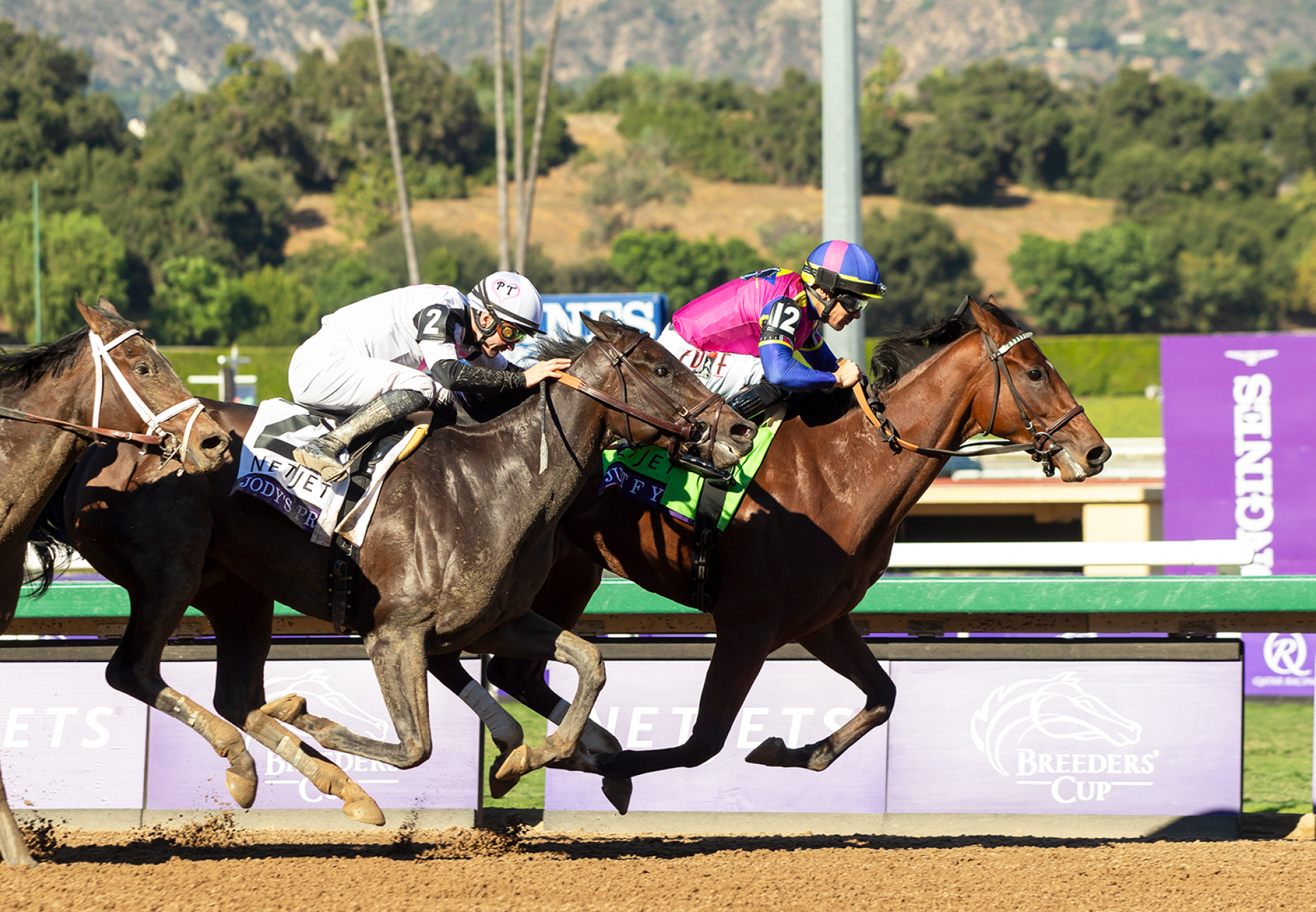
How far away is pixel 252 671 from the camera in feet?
17.5

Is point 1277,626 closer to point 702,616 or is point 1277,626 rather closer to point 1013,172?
point 702,616

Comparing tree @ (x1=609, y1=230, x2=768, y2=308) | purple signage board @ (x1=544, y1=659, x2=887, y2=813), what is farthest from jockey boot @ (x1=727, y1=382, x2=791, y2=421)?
tree @ (x1=609, y1=230, x2=768, y2=308)

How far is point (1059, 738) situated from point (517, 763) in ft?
9.11

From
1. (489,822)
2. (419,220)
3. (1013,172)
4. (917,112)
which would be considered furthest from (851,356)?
(917,112)

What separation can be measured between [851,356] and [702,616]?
2.48m

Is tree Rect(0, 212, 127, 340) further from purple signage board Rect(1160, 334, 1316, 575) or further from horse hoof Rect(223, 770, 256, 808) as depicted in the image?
horse hoof Rect(223, 770, 256, 808)

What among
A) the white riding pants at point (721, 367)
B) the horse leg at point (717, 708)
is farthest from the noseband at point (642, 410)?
the horse leg at point (717, 708)

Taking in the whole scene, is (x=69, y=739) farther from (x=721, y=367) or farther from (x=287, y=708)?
(x=721, y=367)

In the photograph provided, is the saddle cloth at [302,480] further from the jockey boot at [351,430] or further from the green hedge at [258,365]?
the green hedge at [258,365]

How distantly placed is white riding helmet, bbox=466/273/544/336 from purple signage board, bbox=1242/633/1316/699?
700 centimetres

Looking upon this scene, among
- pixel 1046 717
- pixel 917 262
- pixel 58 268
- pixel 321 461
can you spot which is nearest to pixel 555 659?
pixel 321 461

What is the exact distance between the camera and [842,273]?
5395 millimetres

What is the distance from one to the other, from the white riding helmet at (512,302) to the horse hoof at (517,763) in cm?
147

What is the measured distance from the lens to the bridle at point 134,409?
178 inches
